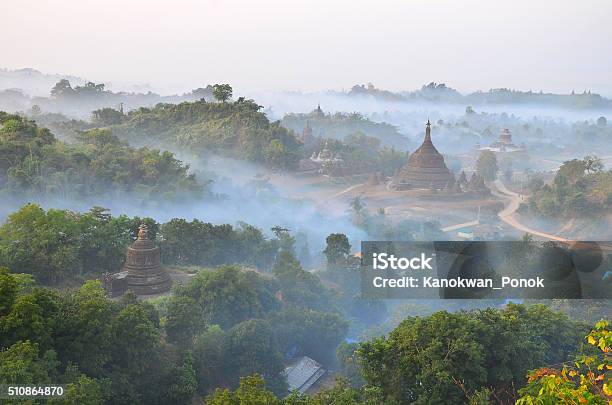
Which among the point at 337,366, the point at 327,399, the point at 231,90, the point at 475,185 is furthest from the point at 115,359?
the point at 231,90

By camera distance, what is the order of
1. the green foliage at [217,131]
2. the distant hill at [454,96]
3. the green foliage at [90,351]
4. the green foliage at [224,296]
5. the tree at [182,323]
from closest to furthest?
the green foliage at [90,351] → the tree at [182,323] → the green foliage at [224,296] → the green foliage at [217,131] → the distant hill at [454,96]

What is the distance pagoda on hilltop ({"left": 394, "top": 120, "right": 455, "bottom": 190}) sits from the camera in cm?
5038

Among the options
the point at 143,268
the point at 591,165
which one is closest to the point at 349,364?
the point at 143,268

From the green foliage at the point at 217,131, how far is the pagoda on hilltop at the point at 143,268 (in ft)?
104

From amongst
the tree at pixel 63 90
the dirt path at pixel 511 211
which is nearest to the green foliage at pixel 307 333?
the dirt path at pixel 511 211

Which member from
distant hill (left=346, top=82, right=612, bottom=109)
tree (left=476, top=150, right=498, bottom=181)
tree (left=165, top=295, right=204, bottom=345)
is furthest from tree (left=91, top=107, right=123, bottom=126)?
distant hill (left=346, top=82, right=612, bottom=109)

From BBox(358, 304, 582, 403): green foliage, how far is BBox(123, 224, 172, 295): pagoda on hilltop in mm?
11403

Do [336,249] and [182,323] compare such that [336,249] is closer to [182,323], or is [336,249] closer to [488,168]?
[182,323]

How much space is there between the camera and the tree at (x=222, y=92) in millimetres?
62156

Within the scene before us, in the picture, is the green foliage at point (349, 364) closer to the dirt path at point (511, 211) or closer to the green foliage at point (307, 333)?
the green foliage at point (307, 333)

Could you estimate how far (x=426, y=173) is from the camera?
1992 inches

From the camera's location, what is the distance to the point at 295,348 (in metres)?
23.9

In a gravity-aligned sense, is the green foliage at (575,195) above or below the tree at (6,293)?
below

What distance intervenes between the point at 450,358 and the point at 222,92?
51.0 metres
